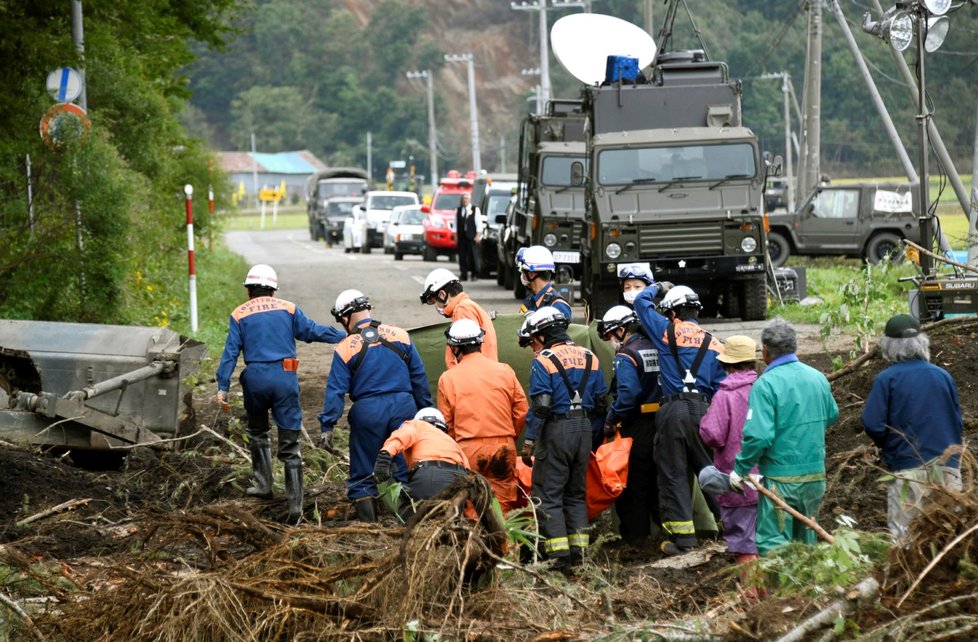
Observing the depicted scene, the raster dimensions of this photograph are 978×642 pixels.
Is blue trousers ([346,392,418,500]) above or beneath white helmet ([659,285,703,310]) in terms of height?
beneath

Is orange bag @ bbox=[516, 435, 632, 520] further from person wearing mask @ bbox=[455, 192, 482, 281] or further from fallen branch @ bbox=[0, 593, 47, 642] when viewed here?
person wearing mask @ bbox=[455, 192, 482, 281]

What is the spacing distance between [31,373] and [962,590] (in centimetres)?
778

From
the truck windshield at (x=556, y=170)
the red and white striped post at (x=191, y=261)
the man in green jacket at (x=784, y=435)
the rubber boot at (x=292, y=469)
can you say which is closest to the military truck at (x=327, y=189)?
the truck windshield at (x=556, y=170)

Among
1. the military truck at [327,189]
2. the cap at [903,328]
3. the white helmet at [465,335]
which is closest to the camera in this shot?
the cap at [903,328]

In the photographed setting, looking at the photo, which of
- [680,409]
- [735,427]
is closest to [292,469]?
[680,409]

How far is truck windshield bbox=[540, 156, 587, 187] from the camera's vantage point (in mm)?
22047

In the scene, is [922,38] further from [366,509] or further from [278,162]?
[278,162]

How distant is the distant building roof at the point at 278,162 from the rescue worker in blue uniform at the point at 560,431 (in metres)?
103

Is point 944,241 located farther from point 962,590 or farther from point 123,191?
point 962,590

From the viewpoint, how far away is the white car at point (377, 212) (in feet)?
143

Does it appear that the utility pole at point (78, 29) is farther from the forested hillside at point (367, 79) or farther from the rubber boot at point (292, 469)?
the forested hillside at point (367, 79)

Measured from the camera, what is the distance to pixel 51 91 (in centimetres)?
1630

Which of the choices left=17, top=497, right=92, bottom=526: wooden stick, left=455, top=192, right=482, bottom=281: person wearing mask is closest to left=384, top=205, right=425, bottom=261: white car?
left=455, top=192, right=482, bottom=281: person wearing mask

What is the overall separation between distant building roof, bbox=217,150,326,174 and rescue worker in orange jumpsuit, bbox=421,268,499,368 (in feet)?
333
